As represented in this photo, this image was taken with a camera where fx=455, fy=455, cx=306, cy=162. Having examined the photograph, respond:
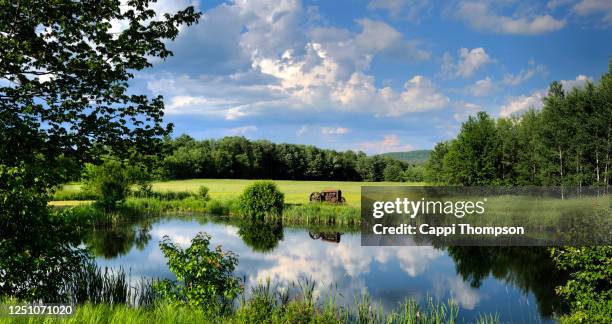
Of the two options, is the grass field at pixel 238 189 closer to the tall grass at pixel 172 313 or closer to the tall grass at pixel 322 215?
the tall grass at pixel 322 215

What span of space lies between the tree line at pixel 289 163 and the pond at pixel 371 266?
7193 centimetres

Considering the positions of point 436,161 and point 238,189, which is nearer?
point 238,189

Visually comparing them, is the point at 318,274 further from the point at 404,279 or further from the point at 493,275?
the point at 493,275

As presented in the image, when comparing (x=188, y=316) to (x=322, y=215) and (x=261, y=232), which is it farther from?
(x=322, y=215)

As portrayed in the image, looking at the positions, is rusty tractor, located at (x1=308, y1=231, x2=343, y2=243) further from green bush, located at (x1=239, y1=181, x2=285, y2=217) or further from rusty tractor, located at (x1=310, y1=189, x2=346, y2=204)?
rusty tractor, located at (x1=310, y1=189, x2=346, y2=204)

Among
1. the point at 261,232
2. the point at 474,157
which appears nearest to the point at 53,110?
the point at 261,232

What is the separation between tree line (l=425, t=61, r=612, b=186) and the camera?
46.9 metres

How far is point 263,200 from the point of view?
39844 mm

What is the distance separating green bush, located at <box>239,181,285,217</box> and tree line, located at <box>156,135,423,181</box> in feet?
208

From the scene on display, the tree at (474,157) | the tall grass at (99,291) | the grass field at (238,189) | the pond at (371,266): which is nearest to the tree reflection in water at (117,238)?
the pond at (371,266)

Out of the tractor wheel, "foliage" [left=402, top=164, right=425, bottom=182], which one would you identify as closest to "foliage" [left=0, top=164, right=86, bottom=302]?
the tractor wheel

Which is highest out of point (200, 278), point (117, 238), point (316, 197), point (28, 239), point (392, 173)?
point (392, 173)

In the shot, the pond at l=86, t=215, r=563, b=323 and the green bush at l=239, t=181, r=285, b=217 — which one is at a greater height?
the green bush at l=239, t=181, r=285, b=217

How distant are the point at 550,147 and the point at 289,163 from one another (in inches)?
2688
